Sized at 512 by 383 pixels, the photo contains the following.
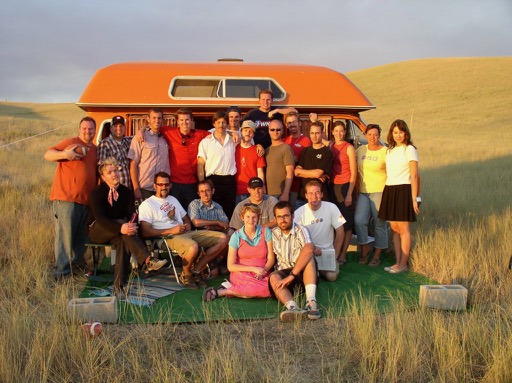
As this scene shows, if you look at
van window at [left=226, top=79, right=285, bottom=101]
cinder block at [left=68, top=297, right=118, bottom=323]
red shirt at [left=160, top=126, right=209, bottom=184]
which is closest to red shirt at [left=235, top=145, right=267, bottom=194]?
red shirt at [left=160, top=126, right=209, bottom=184]

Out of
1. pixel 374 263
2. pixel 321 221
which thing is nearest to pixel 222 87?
pixel 321 221

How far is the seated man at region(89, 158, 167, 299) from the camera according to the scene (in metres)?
6.14

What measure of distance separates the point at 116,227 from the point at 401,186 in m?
3.53

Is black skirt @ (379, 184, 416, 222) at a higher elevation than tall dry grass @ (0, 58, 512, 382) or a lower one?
higher

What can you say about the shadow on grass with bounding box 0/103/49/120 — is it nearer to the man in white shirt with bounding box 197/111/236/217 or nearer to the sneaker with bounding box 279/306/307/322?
the man in white shirt with bounding box 197/111/236/217

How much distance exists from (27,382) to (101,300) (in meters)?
1.37

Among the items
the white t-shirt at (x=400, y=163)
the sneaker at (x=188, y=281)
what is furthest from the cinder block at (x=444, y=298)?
the sneaker at (x=188, y=281)

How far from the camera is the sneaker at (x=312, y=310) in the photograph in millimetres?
5199

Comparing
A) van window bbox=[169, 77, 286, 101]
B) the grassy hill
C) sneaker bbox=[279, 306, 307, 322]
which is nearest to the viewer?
sneaker bbox=[279, 306, 307, 322]

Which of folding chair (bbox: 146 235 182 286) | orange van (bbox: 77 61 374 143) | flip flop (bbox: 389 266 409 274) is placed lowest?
flip flop (bbox: 389 266 409 274)

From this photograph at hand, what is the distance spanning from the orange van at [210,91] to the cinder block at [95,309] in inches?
142

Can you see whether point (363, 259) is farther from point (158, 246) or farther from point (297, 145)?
point (158, 246)

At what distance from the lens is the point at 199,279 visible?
255 inches

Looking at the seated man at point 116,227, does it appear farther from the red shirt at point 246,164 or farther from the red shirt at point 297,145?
the red shirt at point 297,145
